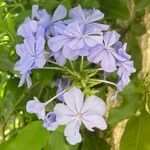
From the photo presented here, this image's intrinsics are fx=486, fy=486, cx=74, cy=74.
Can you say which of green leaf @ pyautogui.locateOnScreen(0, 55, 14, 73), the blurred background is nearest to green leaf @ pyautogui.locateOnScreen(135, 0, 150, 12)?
the blurred background

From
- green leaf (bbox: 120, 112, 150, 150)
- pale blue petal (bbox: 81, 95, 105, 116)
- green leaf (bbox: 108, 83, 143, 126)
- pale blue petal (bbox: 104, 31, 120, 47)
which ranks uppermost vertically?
pale blue petal (bbox: 104, 31, 120, 47)

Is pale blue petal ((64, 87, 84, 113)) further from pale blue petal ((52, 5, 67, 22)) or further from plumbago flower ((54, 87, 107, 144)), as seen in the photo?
pale blue petal ((52, 5, 67, 22))

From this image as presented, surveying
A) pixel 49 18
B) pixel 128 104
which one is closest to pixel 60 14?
pixel 49 18

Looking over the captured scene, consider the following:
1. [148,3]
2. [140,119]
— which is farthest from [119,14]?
[140,119]

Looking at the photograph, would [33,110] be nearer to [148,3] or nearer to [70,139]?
[70,139]

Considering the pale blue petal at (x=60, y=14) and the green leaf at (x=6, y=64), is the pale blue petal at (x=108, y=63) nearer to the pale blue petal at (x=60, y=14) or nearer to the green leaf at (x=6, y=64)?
the pale blue petal at (x=60, y=14)

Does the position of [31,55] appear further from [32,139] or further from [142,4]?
[142,4]
